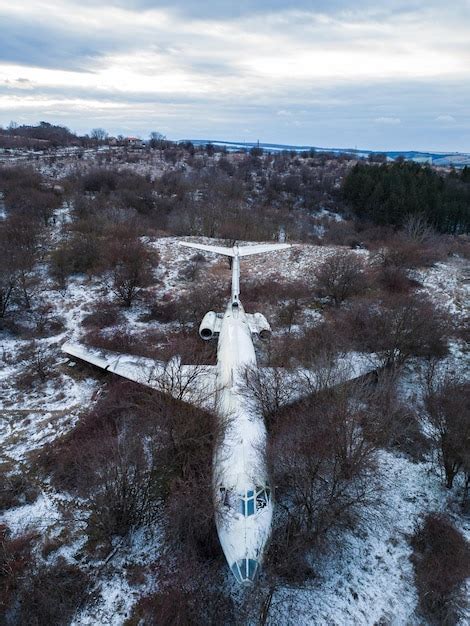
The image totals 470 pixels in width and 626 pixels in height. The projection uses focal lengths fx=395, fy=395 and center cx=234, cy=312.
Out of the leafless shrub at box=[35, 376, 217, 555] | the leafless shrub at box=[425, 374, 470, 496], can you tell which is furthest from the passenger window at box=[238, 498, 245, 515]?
the leafless shrub at box=[425, 374, 470, 496]

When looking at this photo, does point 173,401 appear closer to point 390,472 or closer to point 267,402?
point 267,402

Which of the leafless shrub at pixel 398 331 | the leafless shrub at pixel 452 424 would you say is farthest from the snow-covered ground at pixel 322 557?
the leafless shrub at pixel 398 331

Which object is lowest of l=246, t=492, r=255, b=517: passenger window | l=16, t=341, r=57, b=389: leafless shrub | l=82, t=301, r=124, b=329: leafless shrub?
l=16, t=341, r=57, b=389: leafless shrub

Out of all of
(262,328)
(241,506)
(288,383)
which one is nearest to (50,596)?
(241,506)

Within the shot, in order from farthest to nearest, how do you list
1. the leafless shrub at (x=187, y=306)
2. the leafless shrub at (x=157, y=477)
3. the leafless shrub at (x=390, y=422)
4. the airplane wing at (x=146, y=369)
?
the leafless shrub at (x=187, y=306)
the leafless shrub at (x=390, y=422)
the airplane wing at (x=146, y=369)
the leafless shrub at (x=157, y=477)

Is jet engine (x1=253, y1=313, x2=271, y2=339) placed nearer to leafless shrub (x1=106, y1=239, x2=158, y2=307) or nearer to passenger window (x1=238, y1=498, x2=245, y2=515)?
leafless shrub (x1=106, y1=239, x2=158, y2=307)

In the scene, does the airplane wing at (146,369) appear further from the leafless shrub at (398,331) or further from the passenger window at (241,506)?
the leafless shrub at (398,331)
